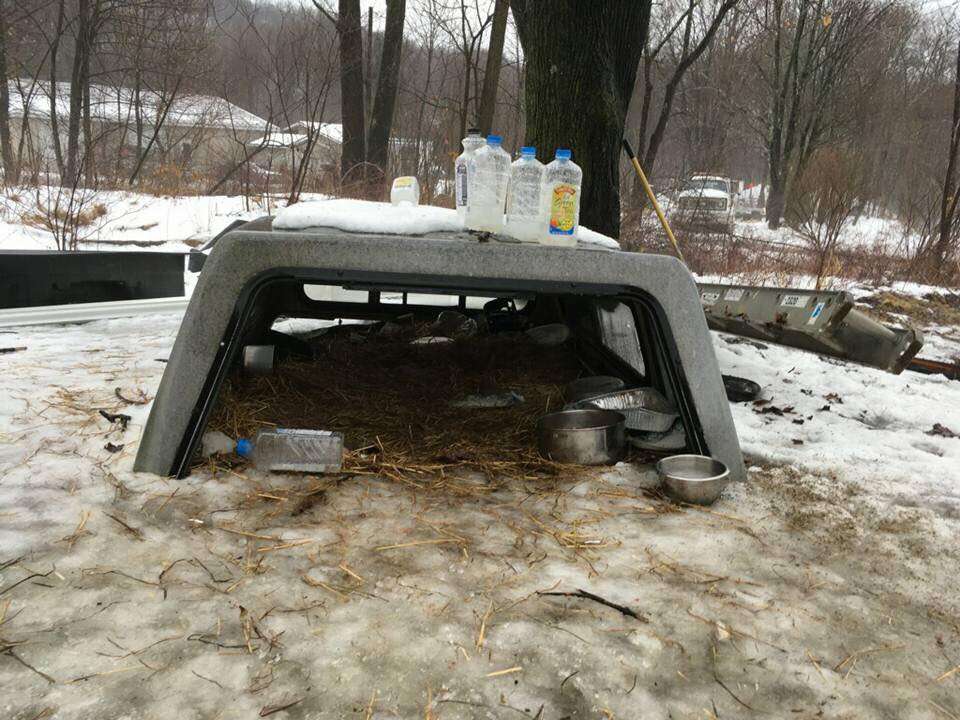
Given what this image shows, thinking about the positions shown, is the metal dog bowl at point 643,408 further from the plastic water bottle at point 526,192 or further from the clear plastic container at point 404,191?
the clear plastic container at point 404,191

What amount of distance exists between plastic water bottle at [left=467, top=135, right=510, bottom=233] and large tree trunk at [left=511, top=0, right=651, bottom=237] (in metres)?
2.24

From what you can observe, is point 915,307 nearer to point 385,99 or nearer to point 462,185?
point 462,185

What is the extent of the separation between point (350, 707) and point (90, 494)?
1.35 meters

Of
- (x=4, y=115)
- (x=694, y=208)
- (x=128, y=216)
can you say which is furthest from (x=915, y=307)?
(x=4, y=115)

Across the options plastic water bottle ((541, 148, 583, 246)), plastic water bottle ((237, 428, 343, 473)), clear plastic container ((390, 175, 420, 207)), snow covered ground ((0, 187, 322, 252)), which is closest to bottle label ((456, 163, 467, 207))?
plastic water bottle ((541, 148, 583, 246))

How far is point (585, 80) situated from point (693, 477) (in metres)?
3.29

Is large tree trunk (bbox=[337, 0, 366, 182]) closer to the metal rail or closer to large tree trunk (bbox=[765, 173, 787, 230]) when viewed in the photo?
the metal rail

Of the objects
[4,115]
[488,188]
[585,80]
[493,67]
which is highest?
[493,67]

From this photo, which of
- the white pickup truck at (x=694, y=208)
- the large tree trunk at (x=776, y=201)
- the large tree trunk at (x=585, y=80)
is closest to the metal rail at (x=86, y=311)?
the large tree trunk at (x=585, y=80)

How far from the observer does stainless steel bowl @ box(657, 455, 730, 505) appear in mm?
2373

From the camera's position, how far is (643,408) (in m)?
2.83

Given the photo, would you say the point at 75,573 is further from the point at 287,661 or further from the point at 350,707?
the point at 350,707

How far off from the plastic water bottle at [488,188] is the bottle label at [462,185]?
197 millimetres

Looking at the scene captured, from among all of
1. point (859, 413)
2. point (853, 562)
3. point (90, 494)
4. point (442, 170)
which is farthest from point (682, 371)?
point (442, 170)
